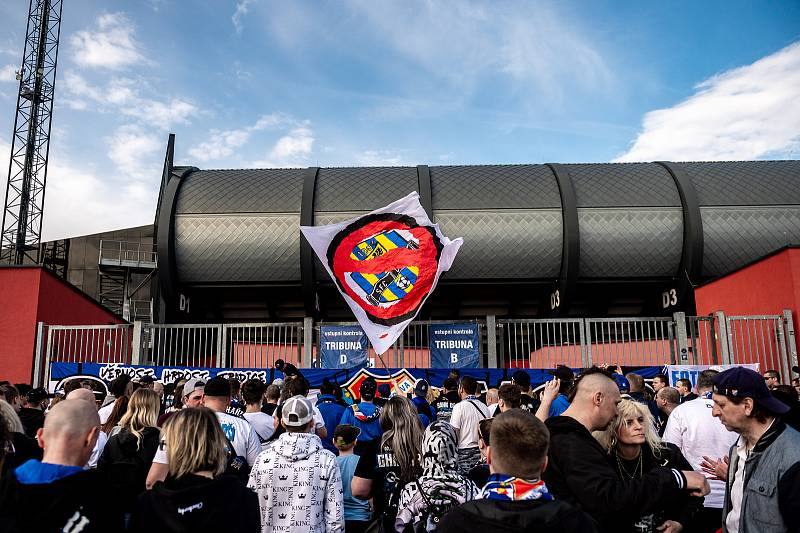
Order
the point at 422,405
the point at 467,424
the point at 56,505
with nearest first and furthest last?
the point at 56,505, the point at 467,424, the point at 422,405

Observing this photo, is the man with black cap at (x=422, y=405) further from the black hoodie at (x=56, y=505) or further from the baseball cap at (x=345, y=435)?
the black hoodie at (x=56, y=505)

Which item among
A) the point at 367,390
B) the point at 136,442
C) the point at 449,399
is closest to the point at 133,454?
the point at 136,442

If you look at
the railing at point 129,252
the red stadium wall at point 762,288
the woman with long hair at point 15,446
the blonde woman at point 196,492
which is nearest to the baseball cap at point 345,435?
the blonde woman at point 196,492

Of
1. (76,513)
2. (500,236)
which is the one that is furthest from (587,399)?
(500,236)

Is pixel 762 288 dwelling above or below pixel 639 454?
above

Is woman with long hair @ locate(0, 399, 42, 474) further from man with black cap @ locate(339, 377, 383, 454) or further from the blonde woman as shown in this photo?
man with black cap @ locate(339, 377, 383, 454)

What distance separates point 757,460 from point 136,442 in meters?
4.16

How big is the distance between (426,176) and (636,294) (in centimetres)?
779

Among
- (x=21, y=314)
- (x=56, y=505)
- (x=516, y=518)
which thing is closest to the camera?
(x=516, y=518)

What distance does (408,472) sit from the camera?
→ 4.92 m

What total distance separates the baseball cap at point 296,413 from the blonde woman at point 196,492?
96 cm

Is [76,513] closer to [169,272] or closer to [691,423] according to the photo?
[691,423]

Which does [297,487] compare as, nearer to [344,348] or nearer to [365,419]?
[365,419]

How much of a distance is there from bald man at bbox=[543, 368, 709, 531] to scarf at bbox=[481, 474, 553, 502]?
58 centimetres
